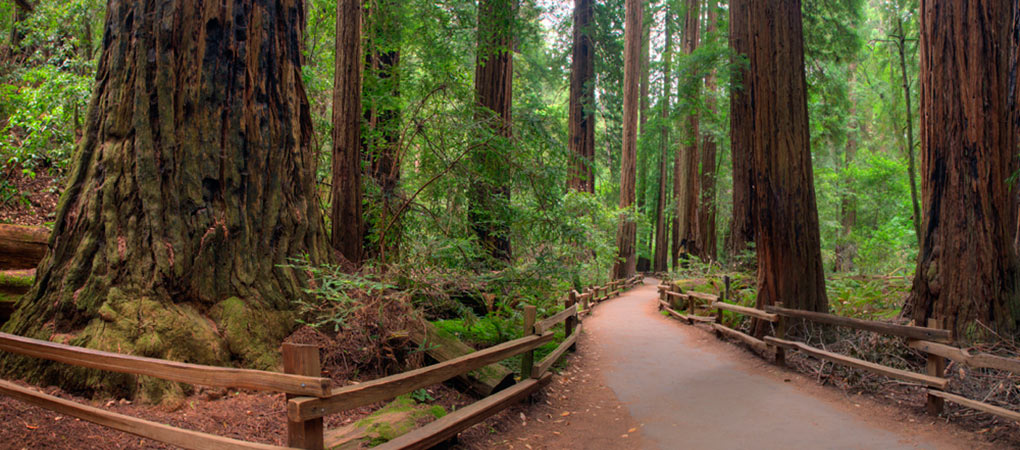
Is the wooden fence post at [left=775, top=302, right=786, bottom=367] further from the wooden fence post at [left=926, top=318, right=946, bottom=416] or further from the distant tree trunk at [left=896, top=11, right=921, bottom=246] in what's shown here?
the distant tree trunk at [left=896, top=11, right=921, bottom=246]

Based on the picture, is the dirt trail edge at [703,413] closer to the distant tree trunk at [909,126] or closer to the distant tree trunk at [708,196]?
the distant tree trunk at [909,126]

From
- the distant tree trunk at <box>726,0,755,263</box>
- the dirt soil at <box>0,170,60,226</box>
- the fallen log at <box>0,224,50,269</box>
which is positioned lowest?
the fallen log at <box>0,224,50,269</box>

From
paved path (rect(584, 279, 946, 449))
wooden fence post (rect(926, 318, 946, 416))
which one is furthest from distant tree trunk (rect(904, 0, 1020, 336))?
paved path (rect(584, 279, 946, 449))

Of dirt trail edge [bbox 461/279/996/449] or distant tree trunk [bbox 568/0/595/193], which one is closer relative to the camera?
dirt trail edge [bbox 461/279/996/449]

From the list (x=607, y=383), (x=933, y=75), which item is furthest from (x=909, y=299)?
(x=607, y=383)

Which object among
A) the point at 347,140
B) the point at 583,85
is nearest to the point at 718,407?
the point at 347,140

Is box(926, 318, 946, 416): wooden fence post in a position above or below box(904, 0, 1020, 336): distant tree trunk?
below

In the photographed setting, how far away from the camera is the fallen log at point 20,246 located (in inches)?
239

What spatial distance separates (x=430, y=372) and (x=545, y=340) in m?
2.73

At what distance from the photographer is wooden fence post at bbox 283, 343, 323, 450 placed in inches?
124

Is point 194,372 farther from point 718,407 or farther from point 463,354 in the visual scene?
point 718,407

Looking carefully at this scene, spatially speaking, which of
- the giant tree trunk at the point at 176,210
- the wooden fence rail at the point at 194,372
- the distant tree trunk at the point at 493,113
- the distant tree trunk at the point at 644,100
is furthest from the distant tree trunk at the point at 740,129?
the distant tree trunk at the point at 644,100

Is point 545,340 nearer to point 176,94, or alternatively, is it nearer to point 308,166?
point 308,166

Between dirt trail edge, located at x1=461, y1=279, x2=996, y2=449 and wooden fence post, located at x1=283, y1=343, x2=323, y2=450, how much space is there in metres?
2.01
